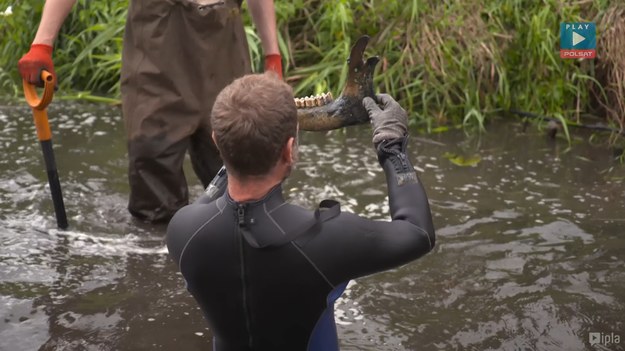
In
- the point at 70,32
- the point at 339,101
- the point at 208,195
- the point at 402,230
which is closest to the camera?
the point at 402,230

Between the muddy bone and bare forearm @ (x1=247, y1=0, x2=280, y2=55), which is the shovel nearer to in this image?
bare forearm @ (x1=247, y1=0, x2=280, y2=55)

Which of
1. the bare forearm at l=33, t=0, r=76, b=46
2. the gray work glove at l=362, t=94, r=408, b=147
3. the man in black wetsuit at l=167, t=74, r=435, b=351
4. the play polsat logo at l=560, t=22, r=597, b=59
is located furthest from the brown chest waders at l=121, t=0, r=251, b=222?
the play polsat logo at l=560, t=22, r=597, b=59

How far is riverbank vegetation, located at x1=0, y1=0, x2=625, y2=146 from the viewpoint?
593 cm

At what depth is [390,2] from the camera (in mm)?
6328

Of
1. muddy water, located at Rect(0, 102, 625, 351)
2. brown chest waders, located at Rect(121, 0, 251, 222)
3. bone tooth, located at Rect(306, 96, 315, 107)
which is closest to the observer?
bone tooth, located at Rect(306, 96, 315, 107)

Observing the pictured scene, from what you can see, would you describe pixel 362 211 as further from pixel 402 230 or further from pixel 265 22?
pixel 402 230

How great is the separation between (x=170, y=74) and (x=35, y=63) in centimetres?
54

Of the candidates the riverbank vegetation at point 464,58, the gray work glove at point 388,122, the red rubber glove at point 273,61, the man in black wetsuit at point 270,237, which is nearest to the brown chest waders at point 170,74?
the red rubber glove at point 273,61

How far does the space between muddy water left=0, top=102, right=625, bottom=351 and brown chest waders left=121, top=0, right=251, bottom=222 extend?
0.37 m

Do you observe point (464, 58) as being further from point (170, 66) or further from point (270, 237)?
point (270, 237)

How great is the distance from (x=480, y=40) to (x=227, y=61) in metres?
2.58

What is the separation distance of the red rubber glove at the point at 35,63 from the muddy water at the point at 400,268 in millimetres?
727

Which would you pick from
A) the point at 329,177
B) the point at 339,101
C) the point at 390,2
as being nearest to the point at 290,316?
the point at 339,101

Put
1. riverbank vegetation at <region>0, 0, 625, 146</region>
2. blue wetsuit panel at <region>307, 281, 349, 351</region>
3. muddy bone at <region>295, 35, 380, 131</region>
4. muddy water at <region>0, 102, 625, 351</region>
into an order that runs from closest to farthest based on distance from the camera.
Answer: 1. blue wetsuit panel at <region>307, 281, 349, 351</region>
2. muddy bone at <region>295, 35, 380, 131</region>
3. muddy water at <region>0, 102, 625, 351</region>
4. riverbank vegetation at <region>0, 0, 625, 146</region>
